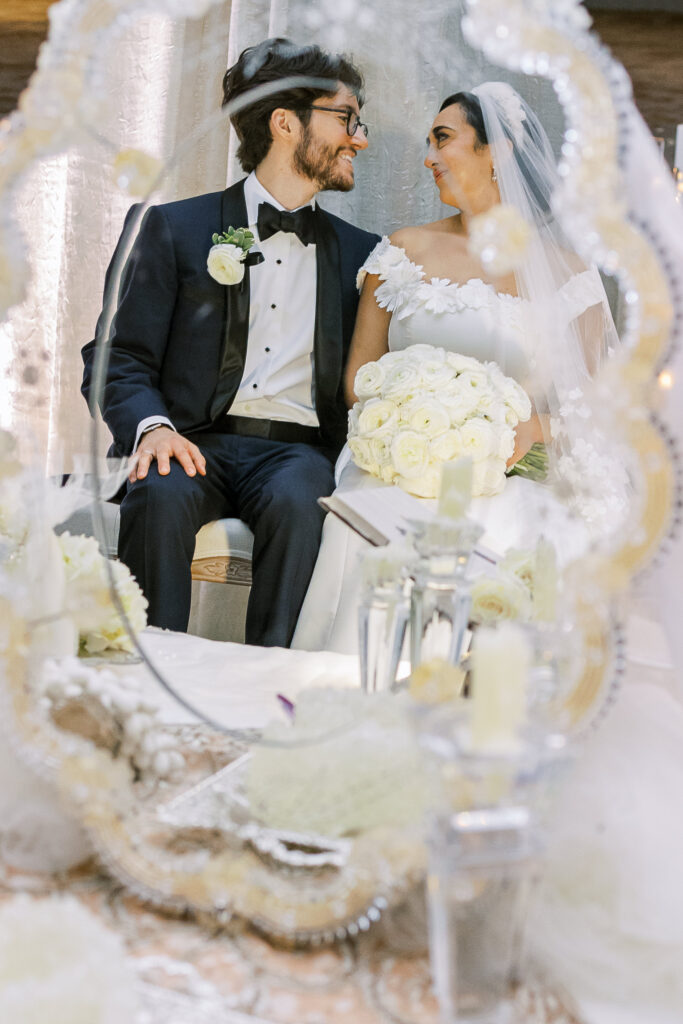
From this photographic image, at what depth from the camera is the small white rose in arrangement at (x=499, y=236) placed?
0.79 metres

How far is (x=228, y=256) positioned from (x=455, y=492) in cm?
99

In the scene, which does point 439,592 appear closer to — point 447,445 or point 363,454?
point 447,445

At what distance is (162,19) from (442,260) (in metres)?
0.75

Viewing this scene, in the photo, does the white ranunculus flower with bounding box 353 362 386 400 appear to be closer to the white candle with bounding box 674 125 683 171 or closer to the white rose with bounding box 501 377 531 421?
the white rose with bounding box 501 377 531 421

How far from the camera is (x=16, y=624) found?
3.10ft

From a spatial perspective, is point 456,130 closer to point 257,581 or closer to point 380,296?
point 380,296

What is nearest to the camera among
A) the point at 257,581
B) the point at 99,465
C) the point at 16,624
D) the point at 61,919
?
the point at 61,919

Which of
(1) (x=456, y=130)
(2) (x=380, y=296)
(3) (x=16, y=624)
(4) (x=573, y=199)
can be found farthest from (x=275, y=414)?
(4) (x=573, y=199)

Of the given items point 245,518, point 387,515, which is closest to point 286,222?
point 245,518

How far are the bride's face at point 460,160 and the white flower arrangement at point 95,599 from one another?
108 cm

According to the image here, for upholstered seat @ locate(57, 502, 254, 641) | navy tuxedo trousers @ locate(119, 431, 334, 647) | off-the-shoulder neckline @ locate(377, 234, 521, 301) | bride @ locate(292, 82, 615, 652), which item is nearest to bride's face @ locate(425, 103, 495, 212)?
bride @ locate(292, 82, 615, 652)

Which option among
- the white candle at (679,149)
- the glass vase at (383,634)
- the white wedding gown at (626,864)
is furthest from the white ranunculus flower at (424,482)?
the white candle at (679,149)

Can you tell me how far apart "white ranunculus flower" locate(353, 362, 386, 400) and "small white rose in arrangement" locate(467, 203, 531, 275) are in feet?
3.17

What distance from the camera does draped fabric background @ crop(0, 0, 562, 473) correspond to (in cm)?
174
